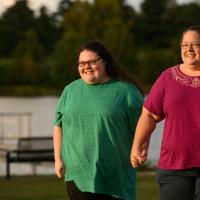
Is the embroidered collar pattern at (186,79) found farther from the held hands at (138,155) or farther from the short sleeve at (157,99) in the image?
the held hands at (138,155)

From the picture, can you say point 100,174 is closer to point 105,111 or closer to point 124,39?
point 105,111

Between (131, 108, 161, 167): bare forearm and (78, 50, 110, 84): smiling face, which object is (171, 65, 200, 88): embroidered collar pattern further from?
(78, 50, 110, 84): smiling face

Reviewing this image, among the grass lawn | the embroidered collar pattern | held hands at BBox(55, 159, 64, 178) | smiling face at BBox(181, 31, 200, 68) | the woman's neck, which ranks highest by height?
smiling face at BBox(181, 31, 200, 68)

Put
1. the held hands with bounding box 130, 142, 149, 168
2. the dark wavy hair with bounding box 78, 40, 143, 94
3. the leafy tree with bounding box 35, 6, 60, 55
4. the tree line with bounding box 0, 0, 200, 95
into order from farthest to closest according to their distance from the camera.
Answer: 1. the leafy tree with bounding box 35, 6, 60, 55
2. the tree line with bounding box 0, 0, 200, 95
3. the dark wavy hair with bounding box 78, 40, 143, 94
4. the held hands with bounding box 130, 142, 149, 168

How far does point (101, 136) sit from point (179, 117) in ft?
2.50

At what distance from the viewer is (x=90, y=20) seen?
78625mm

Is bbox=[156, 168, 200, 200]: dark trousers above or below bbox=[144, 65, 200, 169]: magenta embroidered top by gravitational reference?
below

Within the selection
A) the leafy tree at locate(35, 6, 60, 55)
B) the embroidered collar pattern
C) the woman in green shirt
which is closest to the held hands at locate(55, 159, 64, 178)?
the woman in green shirt

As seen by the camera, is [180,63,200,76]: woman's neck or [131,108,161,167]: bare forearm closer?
[180,63,200,76]: woman's neck

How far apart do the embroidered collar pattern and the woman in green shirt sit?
64 centimetres

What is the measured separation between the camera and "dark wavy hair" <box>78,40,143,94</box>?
212 inches

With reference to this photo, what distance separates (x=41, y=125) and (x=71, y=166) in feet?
89.5

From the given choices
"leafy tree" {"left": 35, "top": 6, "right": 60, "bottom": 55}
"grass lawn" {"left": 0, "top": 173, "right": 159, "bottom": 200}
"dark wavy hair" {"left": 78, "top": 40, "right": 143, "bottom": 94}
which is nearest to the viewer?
"dark wavy hair" {"left": 78, "top": 40, "right": 143, "bottom": 94}

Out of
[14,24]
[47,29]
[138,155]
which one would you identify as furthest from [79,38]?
[138,155]
